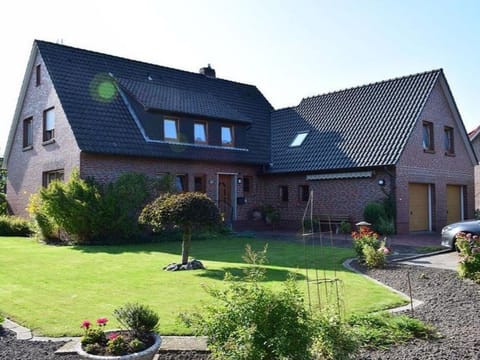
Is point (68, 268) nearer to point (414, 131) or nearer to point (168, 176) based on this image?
point (168, 176)

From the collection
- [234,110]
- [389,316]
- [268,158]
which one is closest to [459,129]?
[268,158]

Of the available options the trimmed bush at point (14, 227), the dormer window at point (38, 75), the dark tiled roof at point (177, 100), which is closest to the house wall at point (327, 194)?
the dark tiled roof at point (177, 100)

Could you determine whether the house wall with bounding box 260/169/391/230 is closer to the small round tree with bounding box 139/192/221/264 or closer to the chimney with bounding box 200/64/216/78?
the chimney with bounding box 200/64/216/78

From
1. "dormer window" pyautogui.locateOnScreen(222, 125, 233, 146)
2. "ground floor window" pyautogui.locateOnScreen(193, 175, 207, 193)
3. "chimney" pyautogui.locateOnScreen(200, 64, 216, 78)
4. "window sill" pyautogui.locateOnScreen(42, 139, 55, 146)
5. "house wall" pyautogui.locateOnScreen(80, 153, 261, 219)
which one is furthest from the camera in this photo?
"chimney" pyautogui.locateOnScreen(200, 64, 216, 78)

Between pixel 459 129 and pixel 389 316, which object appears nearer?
pixel 389 316

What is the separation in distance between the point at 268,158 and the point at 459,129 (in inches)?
384

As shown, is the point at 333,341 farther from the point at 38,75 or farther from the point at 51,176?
the point at 38,75

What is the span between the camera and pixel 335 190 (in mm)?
20891

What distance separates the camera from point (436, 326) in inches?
239

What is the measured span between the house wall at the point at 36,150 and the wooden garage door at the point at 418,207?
14.1 m

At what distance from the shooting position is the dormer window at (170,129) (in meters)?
20.6

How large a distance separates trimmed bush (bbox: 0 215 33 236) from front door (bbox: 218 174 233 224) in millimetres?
8765

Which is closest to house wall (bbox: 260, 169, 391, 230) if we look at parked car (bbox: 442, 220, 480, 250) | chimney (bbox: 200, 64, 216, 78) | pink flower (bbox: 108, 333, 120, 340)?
parked car (bbox: 442, 220, 480, 250)

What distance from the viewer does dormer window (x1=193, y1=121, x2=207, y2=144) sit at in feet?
71.2
